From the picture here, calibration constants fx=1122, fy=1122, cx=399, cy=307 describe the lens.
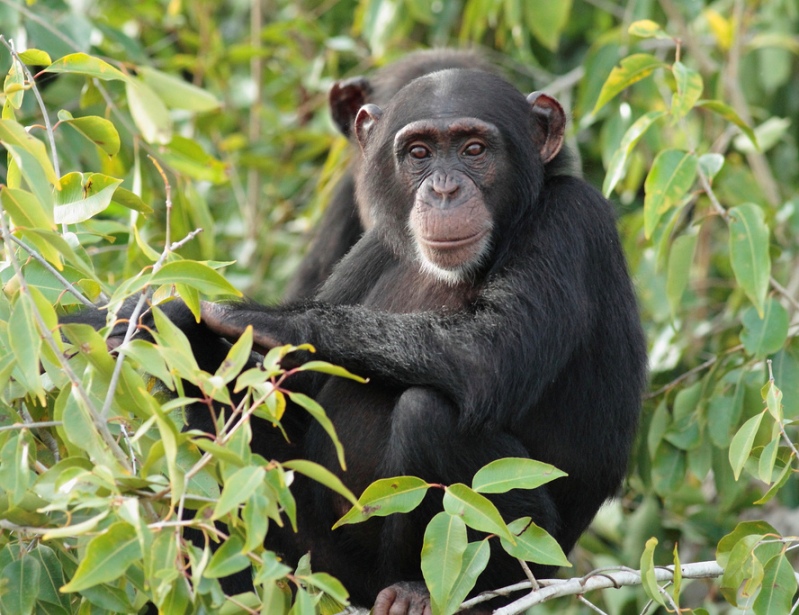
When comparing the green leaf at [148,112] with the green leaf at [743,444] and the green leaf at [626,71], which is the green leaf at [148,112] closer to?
the green leaf at [626,71]

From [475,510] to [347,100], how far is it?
13.9 feet

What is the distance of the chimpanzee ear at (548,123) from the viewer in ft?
14.5

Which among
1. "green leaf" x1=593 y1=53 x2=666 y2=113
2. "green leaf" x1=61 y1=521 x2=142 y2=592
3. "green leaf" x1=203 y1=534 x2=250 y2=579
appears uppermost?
"green leaf" x1=593 y1=53 x2=666 y2=113

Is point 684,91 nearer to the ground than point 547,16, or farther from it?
farther from it

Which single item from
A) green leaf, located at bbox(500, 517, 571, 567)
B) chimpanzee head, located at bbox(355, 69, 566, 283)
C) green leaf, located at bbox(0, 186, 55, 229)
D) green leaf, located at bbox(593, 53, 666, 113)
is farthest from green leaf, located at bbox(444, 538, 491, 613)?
green leaf, located at bbox(593, 53, 666, 113)

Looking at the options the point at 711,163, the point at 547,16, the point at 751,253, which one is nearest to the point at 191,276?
the point at 751,253

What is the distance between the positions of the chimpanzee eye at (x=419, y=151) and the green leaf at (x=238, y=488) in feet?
7.28

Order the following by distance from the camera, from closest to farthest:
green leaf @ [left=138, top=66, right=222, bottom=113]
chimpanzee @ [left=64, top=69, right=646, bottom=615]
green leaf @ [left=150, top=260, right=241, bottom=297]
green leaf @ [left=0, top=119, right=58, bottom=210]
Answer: green leaf @ [left=0, top=119, right=58, bottom=210], green leaf @ [left=150, top=260, right=241, bottom=297], chimpanzee @ [left=64, top=69, right=646, bottom=615], green leaf @ [left=138, top=66, right=222, bottom=113]

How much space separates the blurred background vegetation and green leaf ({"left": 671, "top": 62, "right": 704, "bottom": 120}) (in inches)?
1.3

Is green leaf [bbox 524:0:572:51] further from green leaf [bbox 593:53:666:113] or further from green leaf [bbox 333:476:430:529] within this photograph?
green leaf [bbox 333:476:430:529]

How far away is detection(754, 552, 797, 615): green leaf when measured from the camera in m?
3.08

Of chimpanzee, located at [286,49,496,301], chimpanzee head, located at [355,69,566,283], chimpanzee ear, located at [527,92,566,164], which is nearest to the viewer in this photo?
chimpanzee head, located at [355,69,566,283]

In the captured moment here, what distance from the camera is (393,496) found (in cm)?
286

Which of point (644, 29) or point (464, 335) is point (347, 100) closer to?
point (644, 29)
